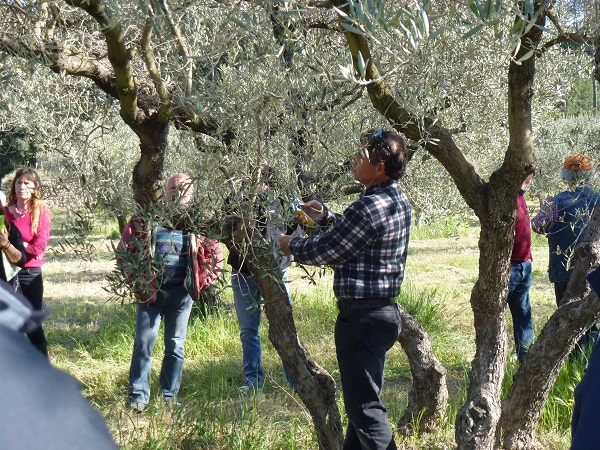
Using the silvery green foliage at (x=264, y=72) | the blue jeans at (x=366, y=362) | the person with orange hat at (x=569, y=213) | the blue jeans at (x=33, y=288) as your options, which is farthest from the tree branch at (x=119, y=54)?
the blue jeans at (x=33, y=288)

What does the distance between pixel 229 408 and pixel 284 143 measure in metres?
2.27

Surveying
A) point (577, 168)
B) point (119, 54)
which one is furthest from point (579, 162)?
point (119, 54)

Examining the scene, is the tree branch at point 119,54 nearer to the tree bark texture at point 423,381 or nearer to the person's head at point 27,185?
the tree bark texture at point 423,381

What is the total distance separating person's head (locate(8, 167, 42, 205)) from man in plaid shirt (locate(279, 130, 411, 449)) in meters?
3.18

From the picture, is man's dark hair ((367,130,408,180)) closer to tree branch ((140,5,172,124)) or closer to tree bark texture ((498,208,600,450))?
tree branch ((140,5,172,124))

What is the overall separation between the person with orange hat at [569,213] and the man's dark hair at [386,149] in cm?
142

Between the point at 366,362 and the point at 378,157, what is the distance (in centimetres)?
109

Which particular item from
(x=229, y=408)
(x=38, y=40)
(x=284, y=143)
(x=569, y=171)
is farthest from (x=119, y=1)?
(x=569, y=171)

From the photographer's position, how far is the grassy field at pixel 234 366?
4566mm

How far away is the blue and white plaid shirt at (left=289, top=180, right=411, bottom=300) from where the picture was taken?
12.2 feet

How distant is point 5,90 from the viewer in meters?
4.73

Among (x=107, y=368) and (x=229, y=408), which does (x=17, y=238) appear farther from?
(x=229, y=408)

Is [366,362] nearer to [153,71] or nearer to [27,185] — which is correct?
[153,71]

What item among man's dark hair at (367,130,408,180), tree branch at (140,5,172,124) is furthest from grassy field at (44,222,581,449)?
man's dark hair at (367,130,408,180)
